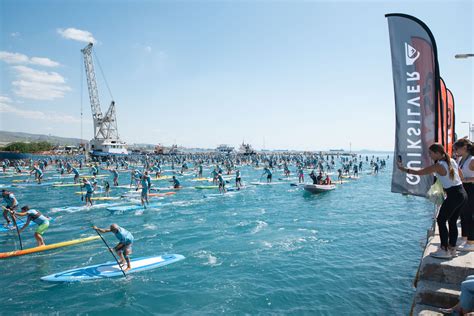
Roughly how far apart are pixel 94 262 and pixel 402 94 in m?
10.9

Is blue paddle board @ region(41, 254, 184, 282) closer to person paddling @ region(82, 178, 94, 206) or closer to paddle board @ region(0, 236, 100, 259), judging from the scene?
paddle board @ region(0, 236, 100, 259)

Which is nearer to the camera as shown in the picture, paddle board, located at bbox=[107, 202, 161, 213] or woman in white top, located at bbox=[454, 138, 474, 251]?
woman in white top, located at bbox=[454, 138, 474, 251]

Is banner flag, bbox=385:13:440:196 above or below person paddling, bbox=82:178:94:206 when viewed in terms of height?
above

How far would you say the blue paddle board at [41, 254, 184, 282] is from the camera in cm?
915

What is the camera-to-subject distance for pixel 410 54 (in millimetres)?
6477

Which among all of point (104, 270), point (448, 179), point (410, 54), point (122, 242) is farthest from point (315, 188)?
point (448, 179)

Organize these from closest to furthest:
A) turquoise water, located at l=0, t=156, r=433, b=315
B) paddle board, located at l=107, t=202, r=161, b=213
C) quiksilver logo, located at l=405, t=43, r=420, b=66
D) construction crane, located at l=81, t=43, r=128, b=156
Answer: quiksilver logo, located at l=405, t=43, r=420, b=66, turquoise water, located at l=0, t=156, r=433, b=315, paddle board, located at l=107, t=202, r=161, b=213, construction crane, located at l=81, t=43, r=128, b=156

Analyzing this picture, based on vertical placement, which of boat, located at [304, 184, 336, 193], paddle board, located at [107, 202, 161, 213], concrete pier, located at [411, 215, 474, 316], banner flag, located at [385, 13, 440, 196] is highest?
banner flag, located at [385, 13, 440, 196]

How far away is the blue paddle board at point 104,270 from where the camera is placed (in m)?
9.15

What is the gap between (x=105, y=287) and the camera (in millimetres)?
8883

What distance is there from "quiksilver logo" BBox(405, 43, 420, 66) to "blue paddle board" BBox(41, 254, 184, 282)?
9.35 m

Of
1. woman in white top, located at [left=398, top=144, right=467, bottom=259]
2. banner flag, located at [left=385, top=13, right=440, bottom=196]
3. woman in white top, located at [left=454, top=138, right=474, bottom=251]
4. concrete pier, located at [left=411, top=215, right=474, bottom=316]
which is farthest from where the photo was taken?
banner flag, located at [left=385, top=13, right=440, bottom=196]

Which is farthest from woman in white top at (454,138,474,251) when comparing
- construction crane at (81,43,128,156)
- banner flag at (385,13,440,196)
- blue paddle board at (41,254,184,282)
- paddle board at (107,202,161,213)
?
construction crane at (81,43,128,156)

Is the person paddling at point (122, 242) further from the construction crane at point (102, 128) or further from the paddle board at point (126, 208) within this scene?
the construction crane at point (102, 128)
